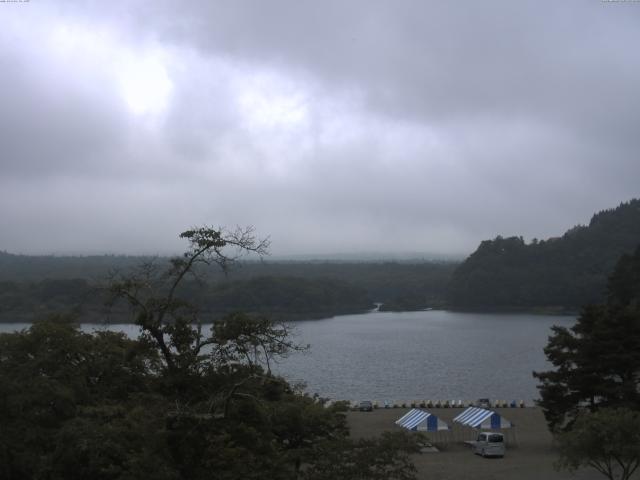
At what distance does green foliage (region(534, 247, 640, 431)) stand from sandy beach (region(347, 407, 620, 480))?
140 centimetres

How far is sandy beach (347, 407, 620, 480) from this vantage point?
1650cm

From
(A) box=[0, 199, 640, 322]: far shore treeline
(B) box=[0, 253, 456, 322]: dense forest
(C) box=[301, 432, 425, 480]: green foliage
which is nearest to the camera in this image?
(C) box=[301, 432, 425, 480]: green foliage

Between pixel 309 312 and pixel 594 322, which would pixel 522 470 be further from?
pixel 309 312

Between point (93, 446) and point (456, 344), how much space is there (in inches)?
1940

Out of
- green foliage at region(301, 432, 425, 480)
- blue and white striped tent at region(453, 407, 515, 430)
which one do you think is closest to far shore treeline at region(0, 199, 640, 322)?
blue and white striped tent at region(453, 407, 515, 430)

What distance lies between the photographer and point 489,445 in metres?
19.0

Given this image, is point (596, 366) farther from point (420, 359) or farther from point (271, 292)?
point (271, 292)

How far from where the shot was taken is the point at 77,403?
10.1 m

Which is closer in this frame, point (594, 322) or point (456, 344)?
point (594, 322)

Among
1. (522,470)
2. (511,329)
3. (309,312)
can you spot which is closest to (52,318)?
(522,470)

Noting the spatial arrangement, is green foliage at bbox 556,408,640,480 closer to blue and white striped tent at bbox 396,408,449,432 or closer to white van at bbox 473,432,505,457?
white van at bbox 473,432,505,457

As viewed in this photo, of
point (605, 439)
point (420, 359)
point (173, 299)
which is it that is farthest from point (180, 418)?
point (420, 359)

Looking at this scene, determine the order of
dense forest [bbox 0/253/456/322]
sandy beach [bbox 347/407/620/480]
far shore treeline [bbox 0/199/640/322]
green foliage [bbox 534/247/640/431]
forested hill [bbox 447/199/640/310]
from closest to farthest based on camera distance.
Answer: sandy beach [bbox 347/407/620/480] < green foliage [bbox 534/247/640/431] < dense forest [bbox 0/253/456/322] < far shore treeline [bbox 0/199/640/322] < forested hill [bbox 447/199/640/310]

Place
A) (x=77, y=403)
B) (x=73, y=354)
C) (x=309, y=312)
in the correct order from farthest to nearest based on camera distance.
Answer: (x=309, y=312), (x=73, y=354), (x=77, y=403)
